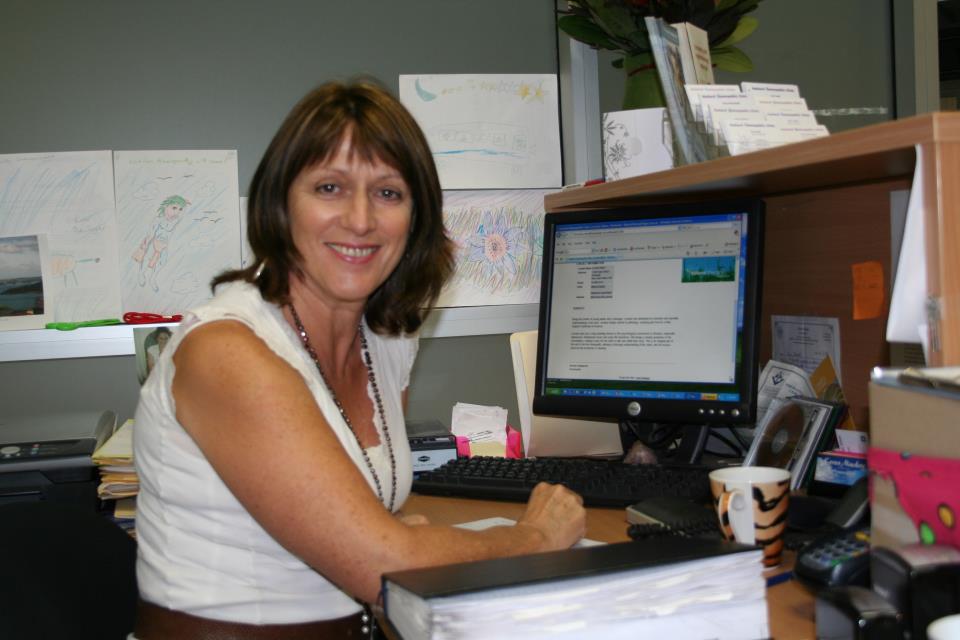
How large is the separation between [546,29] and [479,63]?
209 mm

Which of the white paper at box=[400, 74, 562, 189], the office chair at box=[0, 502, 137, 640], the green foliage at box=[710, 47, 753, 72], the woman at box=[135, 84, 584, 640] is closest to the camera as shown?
the woman at box=[135, 84, 584, 640]

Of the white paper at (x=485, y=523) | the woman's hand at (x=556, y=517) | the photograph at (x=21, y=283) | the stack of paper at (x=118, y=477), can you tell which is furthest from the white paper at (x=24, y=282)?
the woman's hand at (x=556, y=517)

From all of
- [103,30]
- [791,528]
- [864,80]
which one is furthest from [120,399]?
[864,80]

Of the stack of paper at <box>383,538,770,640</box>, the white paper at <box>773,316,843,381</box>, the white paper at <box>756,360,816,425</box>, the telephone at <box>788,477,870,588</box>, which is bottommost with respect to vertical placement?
the telephone at <box>788,477,870,588</box>

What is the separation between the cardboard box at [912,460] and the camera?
71 cm

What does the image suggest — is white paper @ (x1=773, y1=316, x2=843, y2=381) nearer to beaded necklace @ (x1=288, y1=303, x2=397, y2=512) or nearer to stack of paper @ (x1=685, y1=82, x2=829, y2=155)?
stack of paper @ (x1=685, y1=82, x2=829, y2=155)

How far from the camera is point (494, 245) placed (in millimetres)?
2324

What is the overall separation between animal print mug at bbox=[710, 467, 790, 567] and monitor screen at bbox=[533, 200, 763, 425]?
0.40 meters

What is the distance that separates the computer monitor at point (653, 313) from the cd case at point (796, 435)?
0.04m

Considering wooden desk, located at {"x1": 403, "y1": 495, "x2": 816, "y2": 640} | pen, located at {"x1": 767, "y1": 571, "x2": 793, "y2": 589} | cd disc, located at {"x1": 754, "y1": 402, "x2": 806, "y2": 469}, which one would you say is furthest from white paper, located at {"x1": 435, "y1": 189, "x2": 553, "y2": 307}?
pen, located at {"x1": 767, "y1": 571, "x2": 793, "y2": 589}

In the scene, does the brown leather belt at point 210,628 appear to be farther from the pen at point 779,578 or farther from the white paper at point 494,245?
the white paper at point 494,245

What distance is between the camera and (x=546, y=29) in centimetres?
236

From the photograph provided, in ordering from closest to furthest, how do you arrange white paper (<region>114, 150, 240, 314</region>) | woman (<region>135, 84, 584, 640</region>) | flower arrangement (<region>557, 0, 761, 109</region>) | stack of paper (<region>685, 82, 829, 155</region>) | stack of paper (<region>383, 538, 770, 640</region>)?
stack of paper (<region>383, 538, 770, 640</region>) < woman (<region>135, 84, 584, 640</region>) < stack of paper (<region>685, 82, 829, 155</region>) < flower arrangement (<region>557, 0, 761, 109</region>) < white paper (<region>114, 150, 240, 314</region>)

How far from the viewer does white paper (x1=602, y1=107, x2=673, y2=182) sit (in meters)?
1.55
